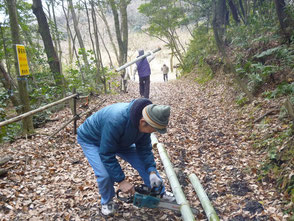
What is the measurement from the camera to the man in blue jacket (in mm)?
2703

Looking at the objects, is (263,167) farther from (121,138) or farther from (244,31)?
(244,31)

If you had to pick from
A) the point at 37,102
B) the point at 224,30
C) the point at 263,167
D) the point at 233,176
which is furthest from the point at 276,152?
the point at 224,30

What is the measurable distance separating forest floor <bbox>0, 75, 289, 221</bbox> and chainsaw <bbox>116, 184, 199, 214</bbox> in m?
0.35

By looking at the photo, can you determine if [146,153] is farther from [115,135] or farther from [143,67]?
[143,67]

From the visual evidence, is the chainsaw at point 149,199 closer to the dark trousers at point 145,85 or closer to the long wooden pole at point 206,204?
the long wooden pole at point 206,204

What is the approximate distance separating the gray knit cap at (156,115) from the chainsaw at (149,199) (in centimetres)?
106

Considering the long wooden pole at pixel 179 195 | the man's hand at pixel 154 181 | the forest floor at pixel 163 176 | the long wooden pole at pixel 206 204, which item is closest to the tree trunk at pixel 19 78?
the forest floor at pixel 163 176

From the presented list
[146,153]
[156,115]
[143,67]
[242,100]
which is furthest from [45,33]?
[156,115]

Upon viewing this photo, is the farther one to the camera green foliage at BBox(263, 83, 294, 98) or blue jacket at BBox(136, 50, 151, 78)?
blue jacket at BBox(136, 50, 151, 78)

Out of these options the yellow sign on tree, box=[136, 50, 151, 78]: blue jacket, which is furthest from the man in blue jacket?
box=[136, 50, 151, 78]: blue jacket

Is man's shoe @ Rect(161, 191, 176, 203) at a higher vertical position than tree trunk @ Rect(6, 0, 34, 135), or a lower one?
lower

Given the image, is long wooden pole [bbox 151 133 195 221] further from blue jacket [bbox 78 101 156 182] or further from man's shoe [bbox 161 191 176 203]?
blue jacket [bbox 78 101 156 182]

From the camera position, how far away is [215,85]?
10914mm

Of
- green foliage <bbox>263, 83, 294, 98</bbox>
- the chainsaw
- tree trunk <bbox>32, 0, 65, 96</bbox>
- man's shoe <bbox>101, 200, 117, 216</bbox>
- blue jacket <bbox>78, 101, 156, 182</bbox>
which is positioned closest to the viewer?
blue jacket <bbox>78, 101, 156, 182</bbox>
